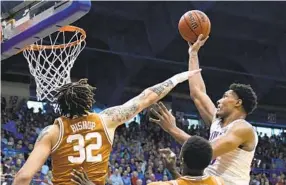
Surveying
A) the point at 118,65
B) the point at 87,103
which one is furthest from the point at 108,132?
the point at 118,65

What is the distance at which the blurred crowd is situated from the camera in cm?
1220

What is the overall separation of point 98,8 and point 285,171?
7.41 metres

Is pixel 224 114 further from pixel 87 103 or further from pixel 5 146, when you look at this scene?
pixel 5 146

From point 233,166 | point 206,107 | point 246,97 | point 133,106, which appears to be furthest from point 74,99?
point 206,107

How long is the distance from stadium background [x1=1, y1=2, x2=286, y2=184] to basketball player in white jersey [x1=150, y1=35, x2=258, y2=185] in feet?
30.7

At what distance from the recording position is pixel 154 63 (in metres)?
18.8

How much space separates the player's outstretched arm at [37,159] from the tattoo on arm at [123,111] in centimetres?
39

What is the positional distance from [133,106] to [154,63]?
15.0 meters

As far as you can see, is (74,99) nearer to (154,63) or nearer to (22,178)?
(22,178)

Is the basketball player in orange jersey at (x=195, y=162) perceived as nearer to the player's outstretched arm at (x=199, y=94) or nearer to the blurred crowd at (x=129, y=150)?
the player's outstretched arm at (x=199, y=94)

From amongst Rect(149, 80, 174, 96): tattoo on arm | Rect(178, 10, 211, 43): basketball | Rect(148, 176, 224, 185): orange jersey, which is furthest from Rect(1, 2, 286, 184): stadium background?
Rect(148, 176, 224, 185): orange jersey

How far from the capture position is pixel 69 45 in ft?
30.0

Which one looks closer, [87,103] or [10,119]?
[87,103]

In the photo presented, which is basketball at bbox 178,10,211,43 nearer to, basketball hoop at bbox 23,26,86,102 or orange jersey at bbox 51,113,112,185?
orange jersey at bbox 51,113,112,185
